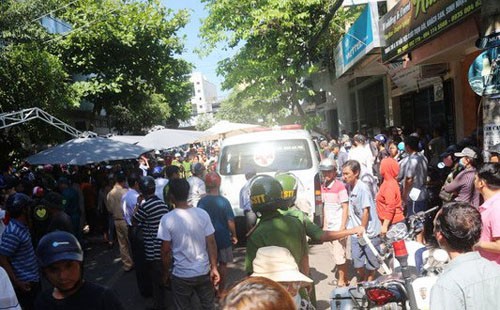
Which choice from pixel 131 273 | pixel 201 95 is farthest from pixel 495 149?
pixel 201 95

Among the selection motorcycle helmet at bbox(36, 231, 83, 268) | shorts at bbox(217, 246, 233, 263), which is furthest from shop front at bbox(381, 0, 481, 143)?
motorcycle helmet at bbox(36, 231, 83, 268)

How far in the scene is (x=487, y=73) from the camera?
4.48 meters

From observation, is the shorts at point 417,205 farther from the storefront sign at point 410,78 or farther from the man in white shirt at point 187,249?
the storefront sign at point 410,78

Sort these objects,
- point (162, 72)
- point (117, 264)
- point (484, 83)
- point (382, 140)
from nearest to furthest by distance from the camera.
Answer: point (484, 83) → point (117, 264) → point (382, 140) → point (162, 72)

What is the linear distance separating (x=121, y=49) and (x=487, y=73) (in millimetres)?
17859

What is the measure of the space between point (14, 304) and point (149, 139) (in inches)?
463

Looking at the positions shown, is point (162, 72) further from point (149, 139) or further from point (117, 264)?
point (117, 264)

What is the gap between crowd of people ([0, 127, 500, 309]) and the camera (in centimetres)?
240

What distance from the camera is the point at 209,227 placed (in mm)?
4070

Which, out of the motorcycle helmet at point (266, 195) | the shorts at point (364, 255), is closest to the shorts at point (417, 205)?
the shorts at point (364, 255)

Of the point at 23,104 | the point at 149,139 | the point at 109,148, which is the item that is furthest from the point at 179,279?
the point at 23,104

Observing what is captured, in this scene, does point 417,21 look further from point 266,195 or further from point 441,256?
point 266,195

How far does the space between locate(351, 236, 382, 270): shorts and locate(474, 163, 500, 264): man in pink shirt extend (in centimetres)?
169

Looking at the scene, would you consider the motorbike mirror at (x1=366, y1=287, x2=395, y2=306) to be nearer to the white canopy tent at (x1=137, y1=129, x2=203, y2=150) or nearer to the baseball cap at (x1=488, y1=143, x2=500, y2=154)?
the baseball cap at (x1=488, y1=143, x2=500, y2=154)
